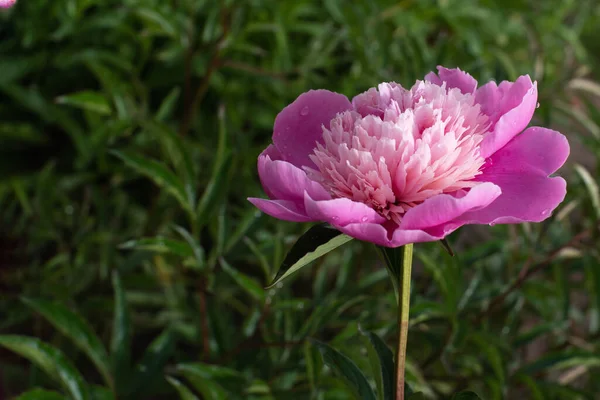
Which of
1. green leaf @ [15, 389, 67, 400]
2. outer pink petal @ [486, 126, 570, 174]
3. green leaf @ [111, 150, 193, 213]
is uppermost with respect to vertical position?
green leaf @ [111, 150, 193, 213]

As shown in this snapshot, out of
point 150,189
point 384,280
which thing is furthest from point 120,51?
point 384,280

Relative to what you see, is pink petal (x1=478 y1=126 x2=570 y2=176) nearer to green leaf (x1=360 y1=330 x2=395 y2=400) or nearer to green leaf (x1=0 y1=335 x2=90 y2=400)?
green leaf (x1=360 y1=330 x2=395 y2=400)

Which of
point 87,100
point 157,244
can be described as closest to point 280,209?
point 157,244

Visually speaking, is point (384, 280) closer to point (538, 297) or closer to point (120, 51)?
point (538, 297)

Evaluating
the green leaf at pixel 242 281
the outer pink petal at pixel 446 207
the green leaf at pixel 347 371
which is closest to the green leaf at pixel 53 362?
the green leaf at pixel 242 281

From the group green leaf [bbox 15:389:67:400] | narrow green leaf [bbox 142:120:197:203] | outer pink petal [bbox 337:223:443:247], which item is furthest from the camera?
narrow green leaf [bbox 142:120:197:203]

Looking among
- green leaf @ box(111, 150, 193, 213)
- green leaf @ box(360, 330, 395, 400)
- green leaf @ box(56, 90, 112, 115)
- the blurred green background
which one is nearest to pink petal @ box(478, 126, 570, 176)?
green leaf @ box(360, 330, 395, 400)
